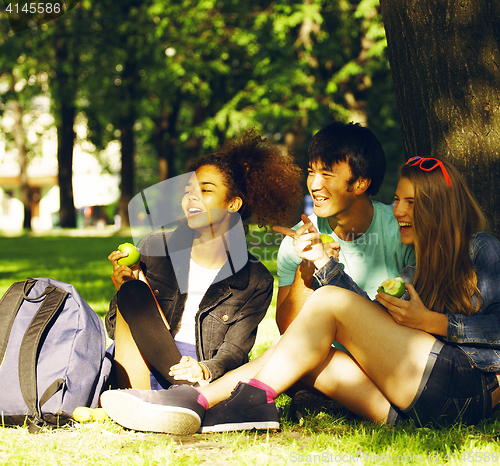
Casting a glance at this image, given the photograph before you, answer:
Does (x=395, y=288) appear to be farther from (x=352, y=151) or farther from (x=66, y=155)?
(x=66, y=155)

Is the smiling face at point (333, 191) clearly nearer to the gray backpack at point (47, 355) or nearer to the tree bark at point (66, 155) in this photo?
the gray backpack at point (47, 355)

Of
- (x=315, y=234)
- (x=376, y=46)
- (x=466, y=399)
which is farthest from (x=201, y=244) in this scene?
(x=376, y=46)

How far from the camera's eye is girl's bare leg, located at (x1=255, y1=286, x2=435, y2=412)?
2.59 metres

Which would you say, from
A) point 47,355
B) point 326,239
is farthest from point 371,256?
point 47,355

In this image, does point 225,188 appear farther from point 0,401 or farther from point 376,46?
point 376,46

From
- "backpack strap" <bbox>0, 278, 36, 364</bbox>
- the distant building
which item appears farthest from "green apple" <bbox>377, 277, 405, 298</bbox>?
the distant building

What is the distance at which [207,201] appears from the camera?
11.3 feet

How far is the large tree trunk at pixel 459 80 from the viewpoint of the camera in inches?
138

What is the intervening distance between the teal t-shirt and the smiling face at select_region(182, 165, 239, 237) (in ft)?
1.45

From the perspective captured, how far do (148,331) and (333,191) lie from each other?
1.24 m

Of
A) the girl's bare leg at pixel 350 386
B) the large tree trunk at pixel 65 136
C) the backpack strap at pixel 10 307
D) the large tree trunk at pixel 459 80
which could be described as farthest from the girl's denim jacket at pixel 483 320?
the large tree trunk at pixel 65 136

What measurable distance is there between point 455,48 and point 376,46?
37.2ft

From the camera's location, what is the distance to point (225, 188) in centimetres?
355

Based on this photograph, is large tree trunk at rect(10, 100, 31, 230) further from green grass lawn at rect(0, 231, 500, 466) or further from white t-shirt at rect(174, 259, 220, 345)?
green grass lawn at rect(0, 231, 500, 466)
